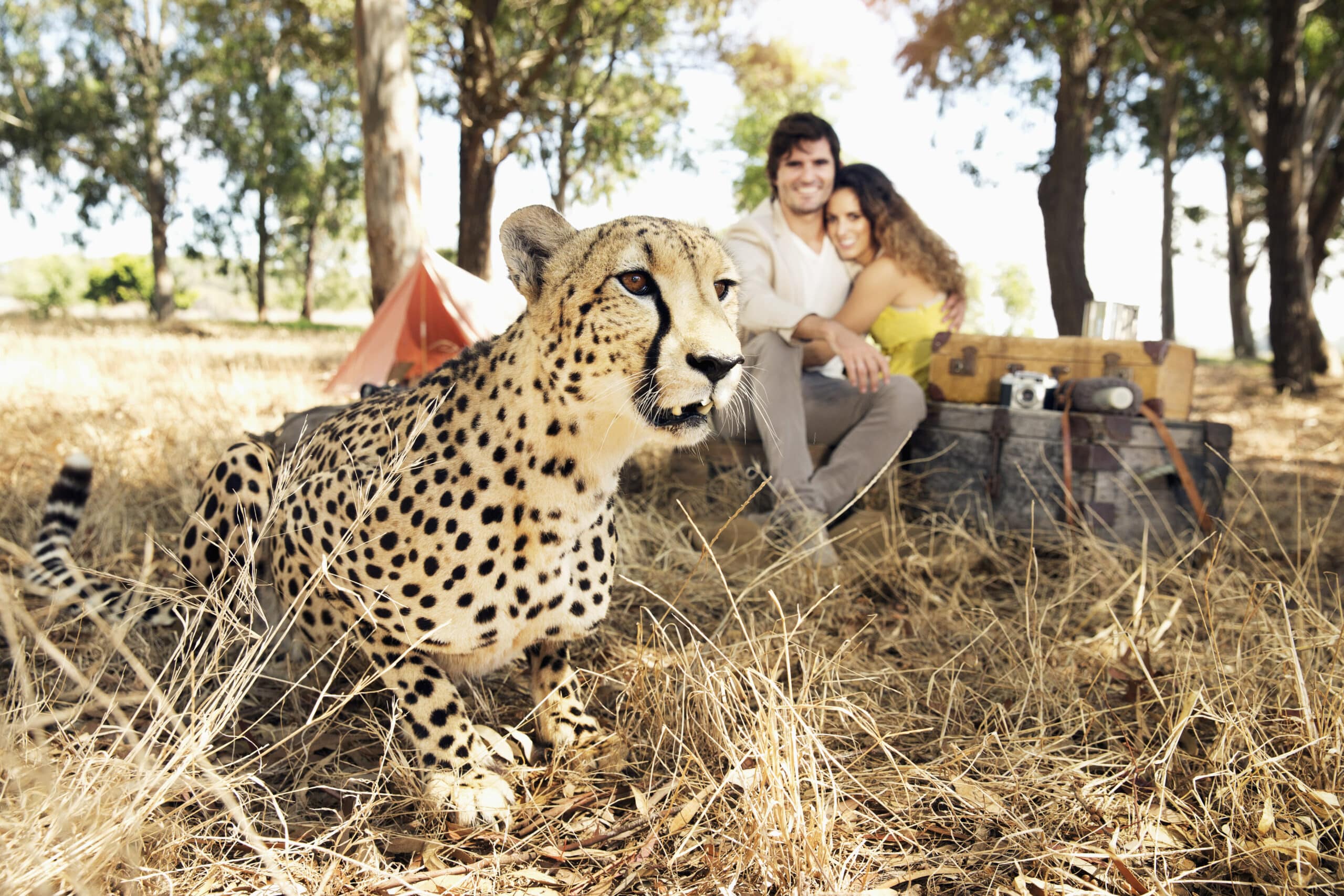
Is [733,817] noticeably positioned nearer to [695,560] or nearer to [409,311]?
[695,560]

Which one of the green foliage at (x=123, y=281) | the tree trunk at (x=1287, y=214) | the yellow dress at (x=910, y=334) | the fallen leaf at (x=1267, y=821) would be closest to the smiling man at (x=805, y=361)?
the yellow dress at (x=910, y=334)

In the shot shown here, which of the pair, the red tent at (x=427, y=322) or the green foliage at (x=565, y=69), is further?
the green foliage at (x=565, y=69)

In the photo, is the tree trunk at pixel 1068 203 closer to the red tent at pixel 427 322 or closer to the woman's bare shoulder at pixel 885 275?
the woman's bare shoulder at pixel 885 275

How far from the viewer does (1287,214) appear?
10.4m

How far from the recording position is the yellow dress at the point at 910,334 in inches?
175

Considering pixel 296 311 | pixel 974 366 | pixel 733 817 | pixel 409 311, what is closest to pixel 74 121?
pixel 409 311

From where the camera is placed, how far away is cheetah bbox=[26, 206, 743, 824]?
185cm

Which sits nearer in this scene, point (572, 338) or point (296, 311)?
point (572, 338)

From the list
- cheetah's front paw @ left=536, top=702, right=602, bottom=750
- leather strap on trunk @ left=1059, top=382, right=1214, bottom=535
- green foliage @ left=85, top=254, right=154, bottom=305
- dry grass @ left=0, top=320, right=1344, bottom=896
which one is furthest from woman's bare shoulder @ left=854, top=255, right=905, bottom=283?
green foliage @ left=85, top=254, right=154, bottom=305

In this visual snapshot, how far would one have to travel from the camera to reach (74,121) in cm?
2141

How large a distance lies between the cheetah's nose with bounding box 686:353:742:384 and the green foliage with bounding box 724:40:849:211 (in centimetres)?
904

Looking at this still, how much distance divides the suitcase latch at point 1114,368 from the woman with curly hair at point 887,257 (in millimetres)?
792

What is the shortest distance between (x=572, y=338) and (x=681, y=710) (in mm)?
928

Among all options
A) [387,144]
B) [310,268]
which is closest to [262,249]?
[310,268]
